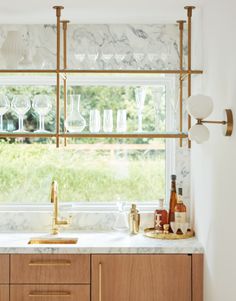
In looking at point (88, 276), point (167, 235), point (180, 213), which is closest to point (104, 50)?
point (180, 213)

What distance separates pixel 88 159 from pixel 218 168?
1.40 m

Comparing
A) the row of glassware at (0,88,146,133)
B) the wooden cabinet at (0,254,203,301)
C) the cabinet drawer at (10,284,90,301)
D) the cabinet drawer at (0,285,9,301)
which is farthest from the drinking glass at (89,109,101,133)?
the cabinet drawer at (0,285,9,301)

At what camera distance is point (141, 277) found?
3727mm

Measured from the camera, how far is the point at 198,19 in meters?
3.98

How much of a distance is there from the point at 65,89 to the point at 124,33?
581 millimetres

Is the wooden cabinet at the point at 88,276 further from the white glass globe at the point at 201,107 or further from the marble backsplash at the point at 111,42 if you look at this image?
the marble backsplash at the point at 111,42

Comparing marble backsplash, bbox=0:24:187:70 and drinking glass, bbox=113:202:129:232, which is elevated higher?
marble backsplash, bbox=0:24:187:70

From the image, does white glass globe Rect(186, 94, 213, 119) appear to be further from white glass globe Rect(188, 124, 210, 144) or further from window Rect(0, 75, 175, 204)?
window Rect(0, 75, 175, 204)

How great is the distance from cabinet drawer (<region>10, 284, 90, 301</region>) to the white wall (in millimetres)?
738

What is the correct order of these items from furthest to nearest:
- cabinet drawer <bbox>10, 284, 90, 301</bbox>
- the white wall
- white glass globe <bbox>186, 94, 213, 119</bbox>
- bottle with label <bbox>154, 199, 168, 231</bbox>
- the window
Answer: the window, bottle with label <bbox>154, 199, 168, 231</bbox>, cabinet drawer <bbox>10, 284, 90, 301</bbox>, white glass globe <bbox>186, 94, 213, 119</bbox>, the white wall

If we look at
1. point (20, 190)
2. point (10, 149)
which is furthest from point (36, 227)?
point (10, 149)

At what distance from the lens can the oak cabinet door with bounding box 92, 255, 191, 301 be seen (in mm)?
3713

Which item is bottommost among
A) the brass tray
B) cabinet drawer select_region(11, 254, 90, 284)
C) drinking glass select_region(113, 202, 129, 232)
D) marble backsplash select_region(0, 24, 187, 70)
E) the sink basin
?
cabinet drawer select_region(11, 254, 90, 284)

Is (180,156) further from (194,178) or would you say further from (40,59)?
(40,59)
